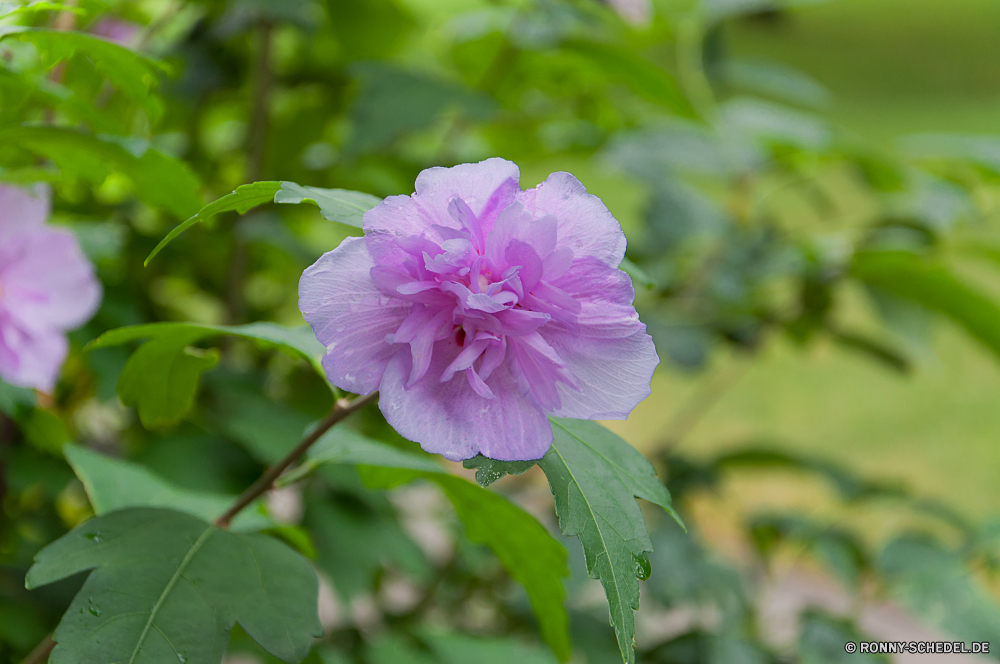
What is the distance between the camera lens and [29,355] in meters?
0.35

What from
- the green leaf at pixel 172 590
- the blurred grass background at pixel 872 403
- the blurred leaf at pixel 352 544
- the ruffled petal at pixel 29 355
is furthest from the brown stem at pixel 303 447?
the blurred grass background at pixel 872 403

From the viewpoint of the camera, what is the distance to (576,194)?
22 centimetres

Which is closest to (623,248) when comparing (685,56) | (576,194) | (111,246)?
(576,194)

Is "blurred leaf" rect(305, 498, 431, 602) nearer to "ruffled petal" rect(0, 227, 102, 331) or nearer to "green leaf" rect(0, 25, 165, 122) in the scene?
"ruffled petal" rect(0, 227, 102, 331)

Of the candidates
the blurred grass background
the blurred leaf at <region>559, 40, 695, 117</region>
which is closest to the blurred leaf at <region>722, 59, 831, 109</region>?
the blurred grass background

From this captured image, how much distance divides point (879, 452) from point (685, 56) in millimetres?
1318

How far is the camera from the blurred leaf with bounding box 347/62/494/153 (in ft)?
1.68

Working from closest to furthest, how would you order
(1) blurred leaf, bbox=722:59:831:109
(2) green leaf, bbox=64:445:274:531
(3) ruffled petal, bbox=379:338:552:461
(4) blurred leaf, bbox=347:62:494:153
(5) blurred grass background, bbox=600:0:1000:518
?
(3) ruffled petal, bbox=379:338:552:461, (2) green leaf, bbox=64:445:274:531, (4) blurred leaf, bbox=347:62:494:153, (1) blurred leaf, bbox=722:59:831:109, (5) blurred grass background, bbox=600:0:1000:518

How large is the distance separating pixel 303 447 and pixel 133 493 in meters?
0.11

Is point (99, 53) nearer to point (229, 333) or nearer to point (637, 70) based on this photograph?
point (229, 333)

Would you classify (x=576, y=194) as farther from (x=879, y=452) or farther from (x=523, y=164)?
(x=879, y=452)

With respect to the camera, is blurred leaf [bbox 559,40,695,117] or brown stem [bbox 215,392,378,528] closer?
brown stem [bbox 215,392,378,528]

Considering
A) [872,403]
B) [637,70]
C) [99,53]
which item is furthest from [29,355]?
[872,403]

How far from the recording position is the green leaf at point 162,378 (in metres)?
0.27
